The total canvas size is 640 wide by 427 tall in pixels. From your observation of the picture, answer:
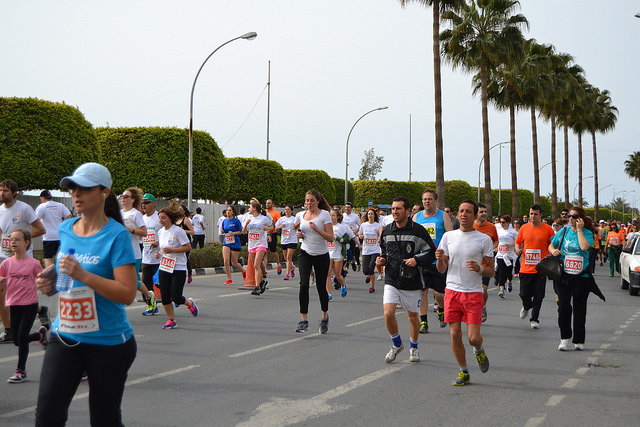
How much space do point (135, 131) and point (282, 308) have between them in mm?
25081

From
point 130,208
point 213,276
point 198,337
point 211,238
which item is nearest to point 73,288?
point 198,337

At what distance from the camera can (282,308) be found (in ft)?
39.4

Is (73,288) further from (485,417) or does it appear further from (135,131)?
(135,131)

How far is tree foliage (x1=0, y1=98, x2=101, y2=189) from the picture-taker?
25.2 m

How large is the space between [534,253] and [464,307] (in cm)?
432

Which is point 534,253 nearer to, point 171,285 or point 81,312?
point 171,285

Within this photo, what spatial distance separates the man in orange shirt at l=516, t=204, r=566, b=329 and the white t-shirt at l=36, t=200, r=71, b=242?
7.13 metres

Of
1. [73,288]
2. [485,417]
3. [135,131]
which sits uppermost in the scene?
[135,131]

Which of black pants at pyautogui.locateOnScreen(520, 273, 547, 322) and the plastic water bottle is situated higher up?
the plastic water bottle

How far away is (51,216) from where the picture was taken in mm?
11234

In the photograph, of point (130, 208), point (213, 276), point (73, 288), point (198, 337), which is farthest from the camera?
point (213, 276)

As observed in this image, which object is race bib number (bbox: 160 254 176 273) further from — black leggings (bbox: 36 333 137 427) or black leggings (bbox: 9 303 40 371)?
black leggings (bbox: 36 333 137 427)

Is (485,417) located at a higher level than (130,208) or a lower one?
lower

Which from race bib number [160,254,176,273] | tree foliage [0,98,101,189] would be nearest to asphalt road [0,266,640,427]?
race bib number [160,254,176,273]
